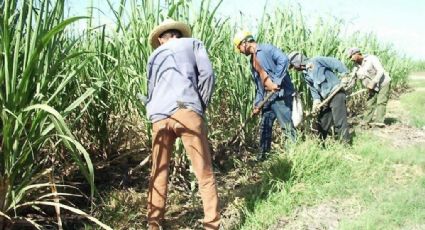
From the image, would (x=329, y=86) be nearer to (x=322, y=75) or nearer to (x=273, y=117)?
(x=322, y=75)

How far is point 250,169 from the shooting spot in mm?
4309

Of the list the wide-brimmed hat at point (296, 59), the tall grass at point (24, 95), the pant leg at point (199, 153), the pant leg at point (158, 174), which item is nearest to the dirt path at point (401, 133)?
the wide-brimmed hat at point (296, 59)

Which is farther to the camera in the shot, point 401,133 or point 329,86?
point 401,133

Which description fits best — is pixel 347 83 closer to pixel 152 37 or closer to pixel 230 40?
pixel 230 40

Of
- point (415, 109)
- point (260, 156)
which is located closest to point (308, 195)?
point (260, 156)

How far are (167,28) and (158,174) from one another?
934mm

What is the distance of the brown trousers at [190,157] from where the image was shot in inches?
108

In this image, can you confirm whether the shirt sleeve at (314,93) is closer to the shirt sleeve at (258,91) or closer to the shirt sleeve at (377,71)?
the shirt sleeve at (258,91)

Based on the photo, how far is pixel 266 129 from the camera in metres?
4.81

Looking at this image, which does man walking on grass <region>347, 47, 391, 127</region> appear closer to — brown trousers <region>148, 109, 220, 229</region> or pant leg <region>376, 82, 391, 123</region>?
pant leg <region>376, 82, 391, 123</region>

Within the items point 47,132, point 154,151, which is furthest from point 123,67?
point 47,132

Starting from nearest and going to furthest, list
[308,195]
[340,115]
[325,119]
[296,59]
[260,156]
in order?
[308,195] < [260,156] < [296,59] < [340,115] < [325,119]

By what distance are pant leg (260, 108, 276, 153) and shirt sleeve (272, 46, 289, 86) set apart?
359 millimetres

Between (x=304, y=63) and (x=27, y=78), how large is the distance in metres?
3.73
